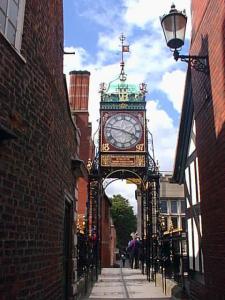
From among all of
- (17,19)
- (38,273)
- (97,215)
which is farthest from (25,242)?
(97,215)

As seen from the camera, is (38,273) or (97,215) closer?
(38,273)

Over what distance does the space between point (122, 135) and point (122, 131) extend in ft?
0.63

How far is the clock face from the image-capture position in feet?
63.0

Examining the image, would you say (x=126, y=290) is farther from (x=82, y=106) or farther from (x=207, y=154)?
(x=82, y=106)

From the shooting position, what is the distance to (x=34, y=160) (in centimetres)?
602

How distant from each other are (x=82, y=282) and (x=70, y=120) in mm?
5079

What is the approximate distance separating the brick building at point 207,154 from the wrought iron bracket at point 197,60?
5.6 inches

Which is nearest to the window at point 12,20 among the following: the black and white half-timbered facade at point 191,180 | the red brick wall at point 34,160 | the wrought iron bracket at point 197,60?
the red brick wall at point 34,160

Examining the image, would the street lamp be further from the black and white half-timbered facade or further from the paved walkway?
the paved walkway

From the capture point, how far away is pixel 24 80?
5.59 meters

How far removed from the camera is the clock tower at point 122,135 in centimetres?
1914

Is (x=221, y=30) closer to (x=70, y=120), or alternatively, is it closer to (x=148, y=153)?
(x=70, y=120)

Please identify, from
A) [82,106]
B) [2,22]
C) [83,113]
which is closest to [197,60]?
[2,22]

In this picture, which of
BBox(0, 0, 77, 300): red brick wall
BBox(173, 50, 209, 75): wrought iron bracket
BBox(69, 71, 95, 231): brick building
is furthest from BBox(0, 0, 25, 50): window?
BBox(69, 71, 95, 231): brick building
